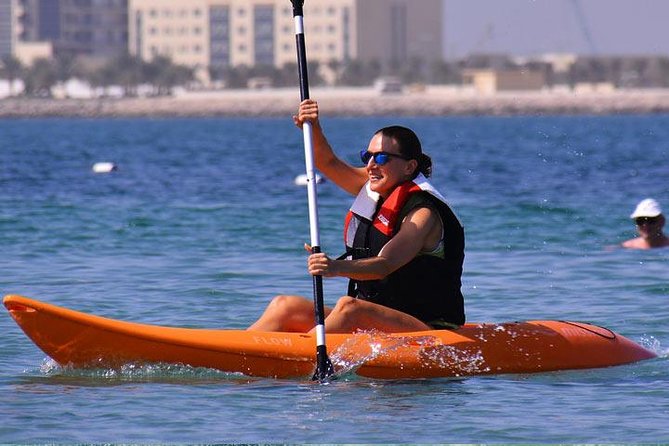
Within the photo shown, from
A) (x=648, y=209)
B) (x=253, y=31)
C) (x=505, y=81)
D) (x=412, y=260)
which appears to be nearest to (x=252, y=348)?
(x=412, y=260)

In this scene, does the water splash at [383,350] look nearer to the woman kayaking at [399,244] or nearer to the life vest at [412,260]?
the woman kayaking at [399,244]

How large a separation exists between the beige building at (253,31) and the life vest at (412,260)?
16594 centimetres

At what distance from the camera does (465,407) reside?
800 cm

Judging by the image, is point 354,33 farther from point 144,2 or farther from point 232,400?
point 232,400

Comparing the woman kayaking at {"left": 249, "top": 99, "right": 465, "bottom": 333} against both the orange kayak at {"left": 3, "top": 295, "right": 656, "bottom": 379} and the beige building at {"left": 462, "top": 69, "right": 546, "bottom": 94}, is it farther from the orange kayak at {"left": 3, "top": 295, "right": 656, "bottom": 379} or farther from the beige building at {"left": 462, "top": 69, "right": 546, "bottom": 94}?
the beige building at {"left": 462, "top": 69, "right": 546, "bottom": 94}

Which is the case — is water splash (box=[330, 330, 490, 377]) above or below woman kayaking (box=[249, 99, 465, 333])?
below

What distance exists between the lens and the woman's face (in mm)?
8430

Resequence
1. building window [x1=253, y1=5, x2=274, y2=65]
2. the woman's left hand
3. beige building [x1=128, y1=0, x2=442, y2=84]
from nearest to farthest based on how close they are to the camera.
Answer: the woman's left hand
beige building [x1=128, y1=0, x2=442, y2=84]
building window [x1=253, y1=5, x2=274, y2=65]

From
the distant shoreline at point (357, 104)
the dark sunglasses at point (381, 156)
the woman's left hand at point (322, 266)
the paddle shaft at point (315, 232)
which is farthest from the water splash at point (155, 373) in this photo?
the distant shoreline at point (357, 104)

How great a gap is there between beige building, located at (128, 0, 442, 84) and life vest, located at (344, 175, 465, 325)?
6533 inches

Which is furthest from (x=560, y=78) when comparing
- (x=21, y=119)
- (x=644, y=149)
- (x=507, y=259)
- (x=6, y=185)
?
(x=507, y=259)

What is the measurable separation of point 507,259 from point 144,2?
169 meters

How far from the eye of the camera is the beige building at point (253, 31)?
175125mm

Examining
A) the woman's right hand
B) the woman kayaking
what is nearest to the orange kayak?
the woman kayaking
